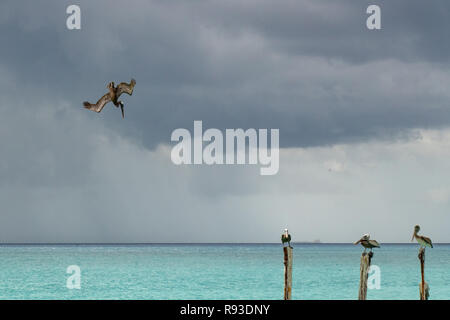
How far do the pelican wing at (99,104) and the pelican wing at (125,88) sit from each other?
14.6 inches

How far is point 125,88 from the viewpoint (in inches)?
843

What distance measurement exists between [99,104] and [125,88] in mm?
943

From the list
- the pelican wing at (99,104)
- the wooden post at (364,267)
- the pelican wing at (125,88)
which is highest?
the pelican wing at (125,88)

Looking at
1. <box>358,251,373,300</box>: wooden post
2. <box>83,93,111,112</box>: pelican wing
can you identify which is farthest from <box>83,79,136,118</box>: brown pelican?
<box>358,251,373,300</box>: wooden post

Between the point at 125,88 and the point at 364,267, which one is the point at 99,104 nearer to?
the point at 125,88

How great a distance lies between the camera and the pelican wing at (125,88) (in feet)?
69.3

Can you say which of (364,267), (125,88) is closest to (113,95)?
(125,88)

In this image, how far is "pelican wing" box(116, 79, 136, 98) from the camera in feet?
69.3

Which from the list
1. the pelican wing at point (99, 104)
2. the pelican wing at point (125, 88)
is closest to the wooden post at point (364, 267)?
the pelican wing at point (125, 88)

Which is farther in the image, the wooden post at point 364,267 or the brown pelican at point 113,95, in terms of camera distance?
the brown pelican at point 113,95

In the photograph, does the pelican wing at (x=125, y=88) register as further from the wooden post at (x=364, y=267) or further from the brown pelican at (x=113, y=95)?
the wooden post at (x=364, y=267)

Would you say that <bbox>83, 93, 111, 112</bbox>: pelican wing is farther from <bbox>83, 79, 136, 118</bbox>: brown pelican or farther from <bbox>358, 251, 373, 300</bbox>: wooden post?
<bbox>358, 251, 373, 300</bbox>: wooden post

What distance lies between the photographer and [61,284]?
59.6 meters
